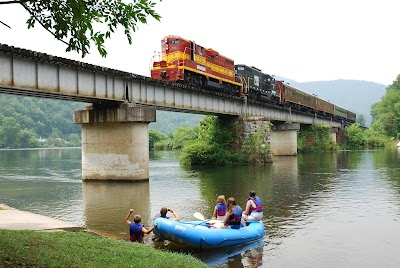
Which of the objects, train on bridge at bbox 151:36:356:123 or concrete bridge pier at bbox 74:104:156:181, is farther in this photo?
train on bridge at bbox 151:36:356:123

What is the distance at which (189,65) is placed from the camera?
125ft

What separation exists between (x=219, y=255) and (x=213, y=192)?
1228 centimetres

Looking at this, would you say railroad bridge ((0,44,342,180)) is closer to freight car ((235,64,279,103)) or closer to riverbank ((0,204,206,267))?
riverbank ((0,204,206,267))

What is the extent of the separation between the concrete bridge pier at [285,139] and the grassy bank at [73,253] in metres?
55.2

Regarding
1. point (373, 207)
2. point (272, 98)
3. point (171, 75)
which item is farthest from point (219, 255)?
point (272, 98)

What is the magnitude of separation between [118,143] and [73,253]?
65.0 feet

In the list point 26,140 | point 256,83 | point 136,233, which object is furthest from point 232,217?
point 26,140

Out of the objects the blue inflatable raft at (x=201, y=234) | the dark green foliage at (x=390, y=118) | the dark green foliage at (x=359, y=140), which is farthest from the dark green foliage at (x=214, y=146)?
the dark green foliage at (x=390, y=118)

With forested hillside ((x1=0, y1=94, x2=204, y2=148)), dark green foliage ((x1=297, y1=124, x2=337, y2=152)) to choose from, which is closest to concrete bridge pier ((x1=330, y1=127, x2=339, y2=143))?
dark green foliage ((x1=297, y1=124, x2=337, y2=152))

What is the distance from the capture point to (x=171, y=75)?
121 ft

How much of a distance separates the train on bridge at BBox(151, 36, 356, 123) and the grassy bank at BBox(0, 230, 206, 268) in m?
26.9

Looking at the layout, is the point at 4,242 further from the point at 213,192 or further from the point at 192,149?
the point at 192,149

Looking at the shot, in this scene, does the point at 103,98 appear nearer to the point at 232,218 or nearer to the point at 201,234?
the point at 232,218

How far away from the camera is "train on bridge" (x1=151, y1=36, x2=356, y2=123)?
37375mm
